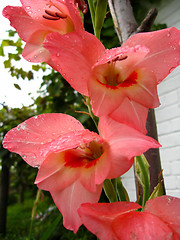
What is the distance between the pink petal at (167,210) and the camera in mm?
240

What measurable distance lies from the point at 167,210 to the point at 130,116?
4.2 inches

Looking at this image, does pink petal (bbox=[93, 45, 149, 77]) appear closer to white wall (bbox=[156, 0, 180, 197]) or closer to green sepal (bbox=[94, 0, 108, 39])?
green sepal (bbox=[94, 0, 108, 39])

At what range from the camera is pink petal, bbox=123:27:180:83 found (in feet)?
0.79

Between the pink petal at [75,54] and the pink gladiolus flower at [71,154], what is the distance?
5 cm

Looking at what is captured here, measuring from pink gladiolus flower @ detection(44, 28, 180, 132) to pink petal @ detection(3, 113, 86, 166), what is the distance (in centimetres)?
5

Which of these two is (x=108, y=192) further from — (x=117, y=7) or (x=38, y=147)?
(x=117, y=7)

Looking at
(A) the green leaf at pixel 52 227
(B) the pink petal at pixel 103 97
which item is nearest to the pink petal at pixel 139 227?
(B) the pink petal at pixel 103 97

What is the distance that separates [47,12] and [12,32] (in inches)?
64.1

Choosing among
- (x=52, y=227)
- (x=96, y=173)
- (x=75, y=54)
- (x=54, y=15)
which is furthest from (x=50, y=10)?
(x=52, y=227)

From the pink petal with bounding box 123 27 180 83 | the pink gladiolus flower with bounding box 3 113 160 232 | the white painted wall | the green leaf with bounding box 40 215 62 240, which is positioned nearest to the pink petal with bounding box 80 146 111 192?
the pink gladiolus flower with bounding box 3 113 160 232

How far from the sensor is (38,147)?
272 millimetres

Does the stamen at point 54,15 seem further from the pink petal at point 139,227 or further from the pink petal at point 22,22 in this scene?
the pink petal at point 139,227

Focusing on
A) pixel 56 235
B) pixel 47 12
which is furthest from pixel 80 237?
pixel 47 12

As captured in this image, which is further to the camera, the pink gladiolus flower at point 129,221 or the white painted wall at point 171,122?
the white painted wall at point 171,122
